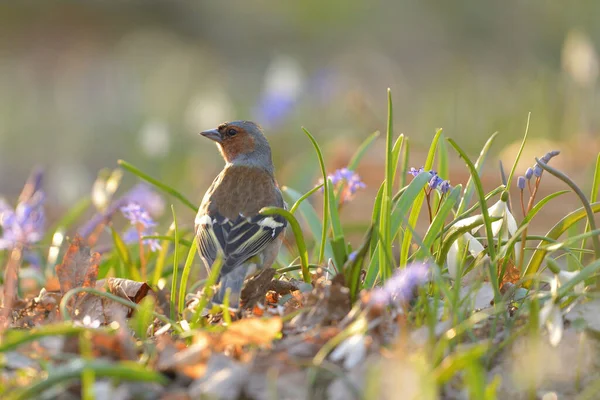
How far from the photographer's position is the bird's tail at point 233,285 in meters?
2.79

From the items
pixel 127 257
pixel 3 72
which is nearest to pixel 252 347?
pixel 127 257

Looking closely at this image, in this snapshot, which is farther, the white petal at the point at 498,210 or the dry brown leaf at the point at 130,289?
the dry brown leaf at the point at 130,289

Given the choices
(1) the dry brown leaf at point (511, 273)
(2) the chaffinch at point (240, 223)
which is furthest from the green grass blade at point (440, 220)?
(2) the chaffinch at point (240, 223)

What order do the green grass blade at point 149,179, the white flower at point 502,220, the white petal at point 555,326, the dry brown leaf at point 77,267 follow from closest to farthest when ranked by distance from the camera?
the white petal at point 555,326 < the white flower at point 502,220 < the dry brown leaf at point 77,267 < the green grass blade at point 149,179

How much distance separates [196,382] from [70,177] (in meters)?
4.63

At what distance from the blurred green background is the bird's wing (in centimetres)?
247

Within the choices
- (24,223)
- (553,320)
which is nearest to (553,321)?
(553,320)

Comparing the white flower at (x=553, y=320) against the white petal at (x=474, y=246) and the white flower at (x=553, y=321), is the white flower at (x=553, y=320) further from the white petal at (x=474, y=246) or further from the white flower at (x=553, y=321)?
the white petal at (x=474, y=246)

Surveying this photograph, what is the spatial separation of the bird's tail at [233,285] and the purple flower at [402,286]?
0.52m

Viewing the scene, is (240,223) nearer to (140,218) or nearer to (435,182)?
(140,218)

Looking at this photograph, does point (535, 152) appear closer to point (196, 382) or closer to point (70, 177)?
point (70, 177)

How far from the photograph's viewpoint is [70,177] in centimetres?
638

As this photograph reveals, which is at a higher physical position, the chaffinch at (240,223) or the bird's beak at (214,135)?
the bird's beak at (214,135)

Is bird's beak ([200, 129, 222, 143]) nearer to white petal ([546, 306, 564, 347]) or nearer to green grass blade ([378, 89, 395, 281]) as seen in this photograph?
green grass blade ([378, 89, 395, 281])
